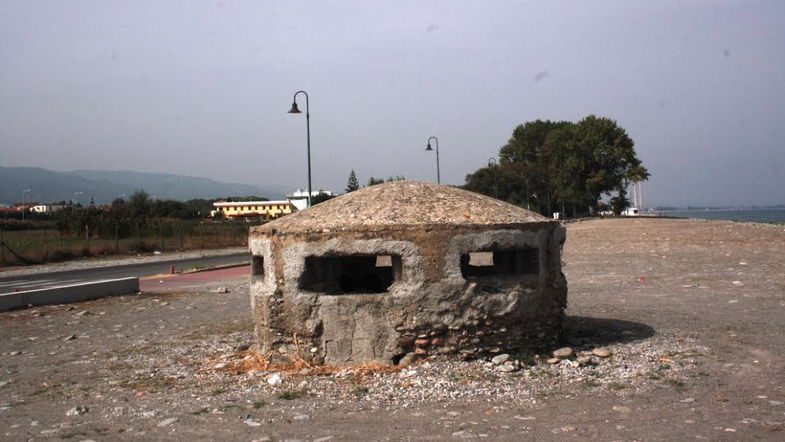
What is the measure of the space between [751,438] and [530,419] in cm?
155

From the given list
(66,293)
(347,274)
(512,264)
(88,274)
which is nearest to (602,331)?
(512,264)

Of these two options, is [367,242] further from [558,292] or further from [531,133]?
[531,133]

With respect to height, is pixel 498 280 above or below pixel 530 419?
above

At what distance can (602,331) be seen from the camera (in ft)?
28.8

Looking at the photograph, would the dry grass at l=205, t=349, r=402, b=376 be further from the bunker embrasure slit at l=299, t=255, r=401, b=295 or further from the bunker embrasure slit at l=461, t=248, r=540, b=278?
the bunker embrasure slit at l=461, t=248, r=540, b=278

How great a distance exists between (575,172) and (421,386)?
179 feet

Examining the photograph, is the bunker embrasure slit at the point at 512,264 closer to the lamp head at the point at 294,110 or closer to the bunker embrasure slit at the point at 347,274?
the bunker embrasure slit at the point at 347,274

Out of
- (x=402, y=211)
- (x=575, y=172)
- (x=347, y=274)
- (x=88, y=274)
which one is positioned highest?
(x=575, y=172)

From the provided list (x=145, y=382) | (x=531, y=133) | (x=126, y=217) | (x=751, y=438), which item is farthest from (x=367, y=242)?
(x=531, y=133)

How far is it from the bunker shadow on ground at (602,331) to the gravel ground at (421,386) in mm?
37

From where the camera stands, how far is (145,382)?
710cm

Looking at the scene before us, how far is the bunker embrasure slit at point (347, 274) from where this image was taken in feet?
24.1

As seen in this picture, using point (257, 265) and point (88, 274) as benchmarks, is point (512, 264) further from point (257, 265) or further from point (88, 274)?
point (88, 274)

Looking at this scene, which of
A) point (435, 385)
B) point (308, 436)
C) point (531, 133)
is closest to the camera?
point (308, 436)
